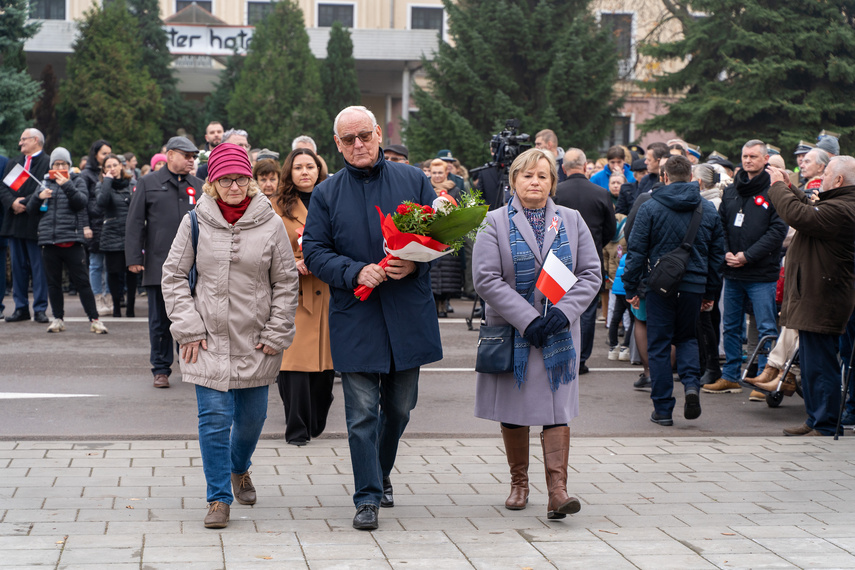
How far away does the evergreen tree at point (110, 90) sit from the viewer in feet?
105

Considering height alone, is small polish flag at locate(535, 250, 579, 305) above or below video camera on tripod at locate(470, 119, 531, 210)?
below

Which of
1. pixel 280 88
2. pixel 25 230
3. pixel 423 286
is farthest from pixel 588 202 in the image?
pixel 280 88

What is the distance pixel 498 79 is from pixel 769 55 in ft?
21.8

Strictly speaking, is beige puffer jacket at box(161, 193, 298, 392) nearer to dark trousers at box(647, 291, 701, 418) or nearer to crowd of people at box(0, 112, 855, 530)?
crowd of people at box(0, 112, 855, 530)

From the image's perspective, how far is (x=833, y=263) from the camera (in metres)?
7.79

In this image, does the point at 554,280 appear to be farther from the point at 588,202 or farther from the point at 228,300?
the point at 588,202

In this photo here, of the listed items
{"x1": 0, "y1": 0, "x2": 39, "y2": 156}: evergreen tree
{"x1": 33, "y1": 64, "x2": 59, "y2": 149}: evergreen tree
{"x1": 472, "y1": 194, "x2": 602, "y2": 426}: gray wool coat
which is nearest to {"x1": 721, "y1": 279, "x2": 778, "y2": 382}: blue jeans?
{"x1": 472, "y1": 194, "x2": 602, "y2": 426}: gray wool coat

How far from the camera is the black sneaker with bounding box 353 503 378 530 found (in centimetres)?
523

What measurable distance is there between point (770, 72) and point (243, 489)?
19187mm

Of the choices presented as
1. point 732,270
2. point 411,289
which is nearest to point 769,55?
point 732,270

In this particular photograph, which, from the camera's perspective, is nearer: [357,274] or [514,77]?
[357,274]

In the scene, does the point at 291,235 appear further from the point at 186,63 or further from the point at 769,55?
the point at 186,63

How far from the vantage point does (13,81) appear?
2325 cm

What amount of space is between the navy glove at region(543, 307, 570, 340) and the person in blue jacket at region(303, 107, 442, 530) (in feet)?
1.86
